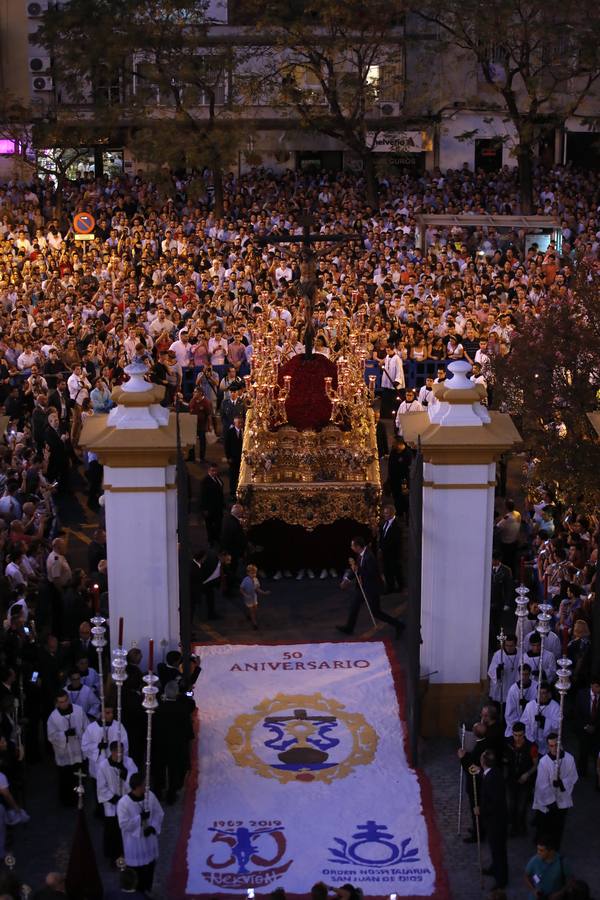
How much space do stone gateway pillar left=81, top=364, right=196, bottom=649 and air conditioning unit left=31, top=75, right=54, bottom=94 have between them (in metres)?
34.6

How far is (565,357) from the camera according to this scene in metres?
18.5

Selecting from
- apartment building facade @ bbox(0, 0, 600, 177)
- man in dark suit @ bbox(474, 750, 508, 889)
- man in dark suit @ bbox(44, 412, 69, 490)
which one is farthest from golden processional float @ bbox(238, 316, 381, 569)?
apartment building facade @ bbox(0, 0, 600, 177)

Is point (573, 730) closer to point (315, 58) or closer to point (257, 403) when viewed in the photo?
point (257, 403)

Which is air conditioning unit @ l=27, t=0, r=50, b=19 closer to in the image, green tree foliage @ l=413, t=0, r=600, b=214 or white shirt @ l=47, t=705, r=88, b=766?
green tree foliage @ l=413, t=0, r=600, b=214

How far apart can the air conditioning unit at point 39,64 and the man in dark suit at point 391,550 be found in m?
32.6

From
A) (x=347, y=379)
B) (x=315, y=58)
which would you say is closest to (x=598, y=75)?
(x=315, y=58)

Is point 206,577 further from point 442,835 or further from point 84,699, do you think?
point 442,835

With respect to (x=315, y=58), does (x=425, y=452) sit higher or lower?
lower

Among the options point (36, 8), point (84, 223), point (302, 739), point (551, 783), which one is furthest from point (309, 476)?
point (36, 8)

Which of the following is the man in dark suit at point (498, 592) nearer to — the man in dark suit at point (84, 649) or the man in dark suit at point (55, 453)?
the man in dark suit at point (84, 649)

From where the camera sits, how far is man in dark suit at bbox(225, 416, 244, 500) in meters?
21.3

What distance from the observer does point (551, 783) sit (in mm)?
11820

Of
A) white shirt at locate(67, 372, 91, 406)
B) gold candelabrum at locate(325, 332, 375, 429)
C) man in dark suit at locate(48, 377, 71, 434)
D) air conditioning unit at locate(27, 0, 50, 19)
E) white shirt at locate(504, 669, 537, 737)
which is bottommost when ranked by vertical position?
white shirt at locate(504, 669, 537, 737)

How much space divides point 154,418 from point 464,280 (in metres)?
17.2
